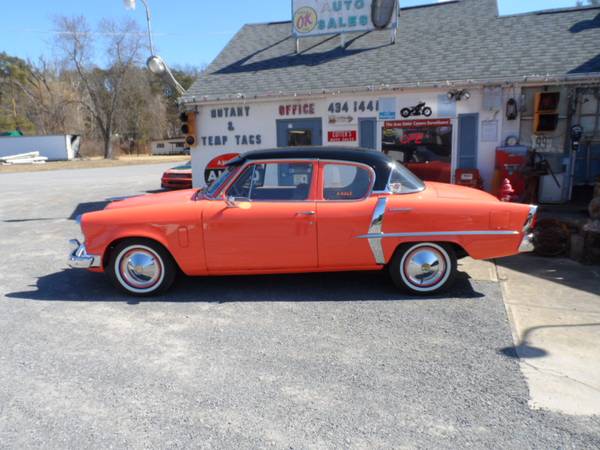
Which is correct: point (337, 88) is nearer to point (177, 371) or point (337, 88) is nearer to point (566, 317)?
point (566, 317)

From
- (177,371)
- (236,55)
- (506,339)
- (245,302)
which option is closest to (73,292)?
(245,302)

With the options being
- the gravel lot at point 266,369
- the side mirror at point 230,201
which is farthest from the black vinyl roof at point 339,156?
the gravel lot at point 266,369

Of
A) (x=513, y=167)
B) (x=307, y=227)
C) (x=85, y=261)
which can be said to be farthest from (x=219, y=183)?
(x=513, y=167)

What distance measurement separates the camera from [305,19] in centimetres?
1130

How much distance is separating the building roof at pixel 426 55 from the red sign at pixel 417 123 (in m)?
0.76

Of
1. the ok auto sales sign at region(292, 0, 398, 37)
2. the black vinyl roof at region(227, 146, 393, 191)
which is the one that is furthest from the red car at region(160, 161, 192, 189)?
Result: the black vinyl roof at region(227, 146, 393, 191)

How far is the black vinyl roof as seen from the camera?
4762mm

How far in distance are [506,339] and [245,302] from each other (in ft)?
8.04

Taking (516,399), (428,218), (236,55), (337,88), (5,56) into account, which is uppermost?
(5,56)

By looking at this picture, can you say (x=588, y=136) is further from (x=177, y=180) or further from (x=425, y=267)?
(x=177, y=180)

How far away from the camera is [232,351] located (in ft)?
12.0

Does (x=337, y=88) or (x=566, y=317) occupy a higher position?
(x=337, y=88)

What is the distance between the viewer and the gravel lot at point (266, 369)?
2.64 m

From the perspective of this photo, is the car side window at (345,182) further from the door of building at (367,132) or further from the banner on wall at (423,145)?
the door of building at (367,132)
